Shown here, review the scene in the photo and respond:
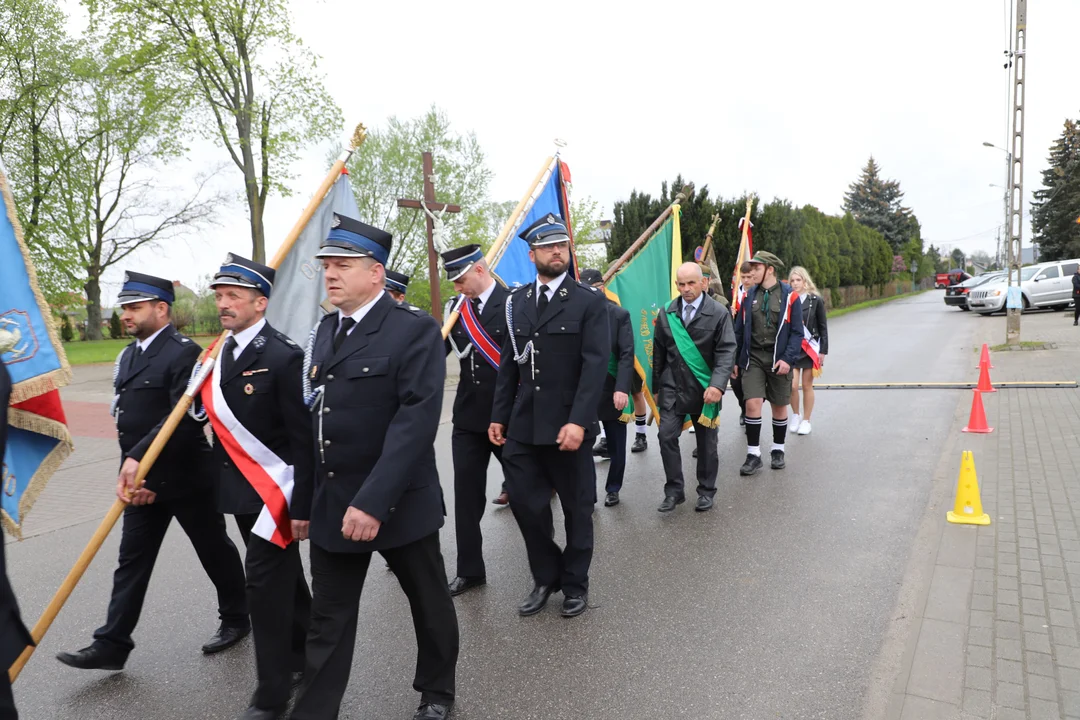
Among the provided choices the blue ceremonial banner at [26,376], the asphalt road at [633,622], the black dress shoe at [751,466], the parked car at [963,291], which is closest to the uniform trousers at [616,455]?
the asphalt road at [633,622]

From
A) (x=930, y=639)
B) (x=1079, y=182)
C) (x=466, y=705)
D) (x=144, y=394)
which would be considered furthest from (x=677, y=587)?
(x=1079, y=182)

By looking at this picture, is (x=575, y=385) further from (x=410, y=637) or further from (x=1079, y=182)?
(x=1079, y=182)

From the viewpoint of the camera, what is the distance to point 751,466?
23.5 ft

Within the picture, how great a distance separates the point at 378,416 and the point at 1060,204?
198ft

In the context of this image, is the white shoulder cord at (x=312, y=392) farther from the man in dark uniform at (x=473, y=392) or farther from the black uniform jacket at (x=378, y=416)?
the man in dark uniform at (x=473, y=392)

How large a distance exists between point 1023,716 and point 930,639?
675mm

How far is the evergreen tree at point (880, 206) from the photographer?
75.9 m

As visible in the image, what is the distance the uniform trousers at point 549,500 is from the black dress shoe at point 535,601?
0.04m

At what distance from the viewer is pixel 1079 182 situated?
48.2 metres

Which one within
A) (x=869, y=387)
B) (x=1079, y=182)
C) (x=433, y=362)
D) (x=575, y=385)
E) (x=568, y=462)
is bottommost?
(x=869, y=387)

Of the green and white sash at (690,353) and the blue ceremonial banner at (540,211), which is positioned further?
the green and white sash at (690,353)

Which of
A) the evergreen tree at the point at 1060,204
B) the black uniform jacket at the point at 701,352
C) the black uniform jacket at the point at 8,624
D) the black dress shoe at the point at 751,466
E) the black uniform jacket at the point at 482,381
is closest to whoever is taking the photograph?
the black uniform jacket at the point at 8,624

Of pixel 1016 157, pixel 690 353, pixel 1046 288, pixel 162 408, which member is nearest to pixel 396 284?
pixel 162 408

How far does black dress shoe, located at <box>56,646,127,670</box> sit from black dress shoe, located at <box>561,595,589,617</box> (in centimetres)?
223
